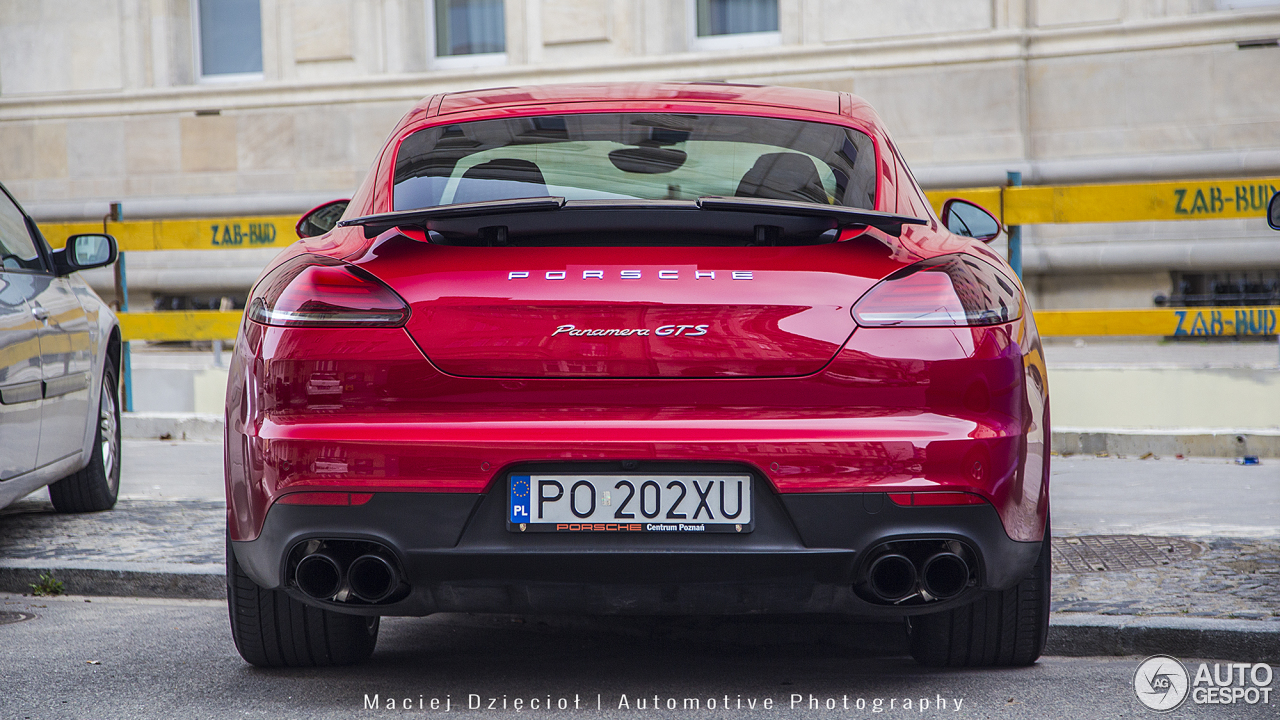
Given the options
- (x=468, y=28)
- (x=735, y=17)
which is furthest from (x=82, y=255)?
(x=468, y=28)

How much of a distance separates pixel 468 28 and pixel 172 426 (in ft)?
25.8

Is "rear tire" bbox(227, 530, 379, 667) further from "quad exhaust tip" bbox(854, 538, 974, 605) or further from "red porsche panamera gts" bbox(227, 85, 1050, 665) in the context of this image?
"quad exhaust tip" bbox(854, 538, 974, 605)

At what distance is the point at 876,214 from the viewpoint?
303 cm

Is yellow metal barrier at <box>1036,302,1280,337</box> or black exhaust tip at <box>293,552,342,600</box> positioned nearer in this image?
black exhaust tip at <box>293,552,342,600</box>

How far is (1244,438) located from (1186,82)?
21.9 feet

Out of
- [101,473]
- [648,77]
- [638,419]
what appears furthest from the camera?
[648,77]

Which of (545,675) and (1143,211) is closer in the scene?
(545,675)

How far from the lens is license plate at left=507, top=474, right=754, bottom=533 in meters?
2.89

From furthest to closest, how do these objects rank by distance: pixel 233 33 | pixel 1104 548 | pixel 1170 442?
pixel 233 33 < pixel 1170 442 < pixel 1104 548

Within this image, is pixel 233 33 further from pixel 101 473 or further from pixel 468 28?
pixel 101 473

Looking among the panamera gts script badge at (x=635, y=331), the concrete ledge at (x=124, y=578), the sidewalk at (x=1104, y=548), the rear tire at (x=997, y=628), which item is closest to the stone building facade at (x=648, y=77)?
the sidewalk at (x=1104, y=548)

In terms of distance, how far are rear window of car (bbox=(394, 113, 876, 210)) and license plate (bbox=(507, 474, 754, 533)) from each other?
2.82ft

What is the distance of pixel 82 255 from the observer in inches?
220

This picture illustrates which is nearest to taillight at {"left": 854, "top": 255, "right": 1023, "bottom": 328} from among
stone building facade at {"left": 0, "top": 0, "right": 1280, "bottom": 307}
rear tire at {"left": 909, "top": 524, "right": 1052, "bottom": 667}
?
rear tire at {"left": 909, "top": 524, "right": 1052, "bottom": 667}
